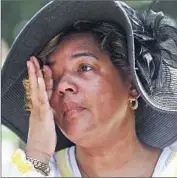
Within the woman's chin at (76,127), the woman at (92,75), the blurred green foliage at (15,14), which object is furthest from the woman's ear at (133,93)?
the blurred green foliage at (15,14)

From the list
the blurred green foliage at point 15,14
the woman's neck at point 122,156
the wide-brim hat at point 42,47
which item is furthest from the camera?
the blurred green foliage at point 15,14

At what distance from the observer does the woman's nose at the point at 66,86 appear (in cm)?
86

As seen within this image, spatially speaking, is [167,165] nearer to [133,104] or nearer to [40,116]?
[133,104]

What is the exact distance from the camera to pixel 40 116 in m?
0.88

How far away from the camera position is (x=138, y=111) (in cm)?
97

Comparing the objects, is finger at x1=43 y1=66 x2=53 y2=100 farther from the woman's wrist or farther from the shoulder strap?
the shoulder strap

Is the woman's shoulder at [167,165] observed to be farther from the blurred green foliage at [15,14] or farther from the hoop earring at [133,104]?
the blurred green foliage at [15,14]

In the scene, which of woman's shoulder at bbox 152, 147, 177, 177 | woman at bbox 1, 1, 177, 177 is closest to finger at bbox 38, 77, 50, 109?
woman at bbox 1, 1, 177, 177

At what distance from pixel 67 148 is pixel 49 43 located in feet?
0.76

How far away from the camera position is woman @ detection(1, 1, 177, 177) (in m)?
0.86

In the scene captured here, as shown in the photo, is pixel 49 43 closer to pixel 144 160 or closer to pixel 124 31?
pixel 124 31

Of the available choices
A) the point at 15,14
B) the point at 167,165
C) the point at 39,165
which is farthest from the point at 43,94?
the point at 15,14

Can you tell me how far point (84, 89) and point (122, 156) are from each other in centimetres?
18

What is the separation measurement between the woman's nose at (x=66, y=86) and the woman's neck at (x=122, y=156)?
0.14 m
